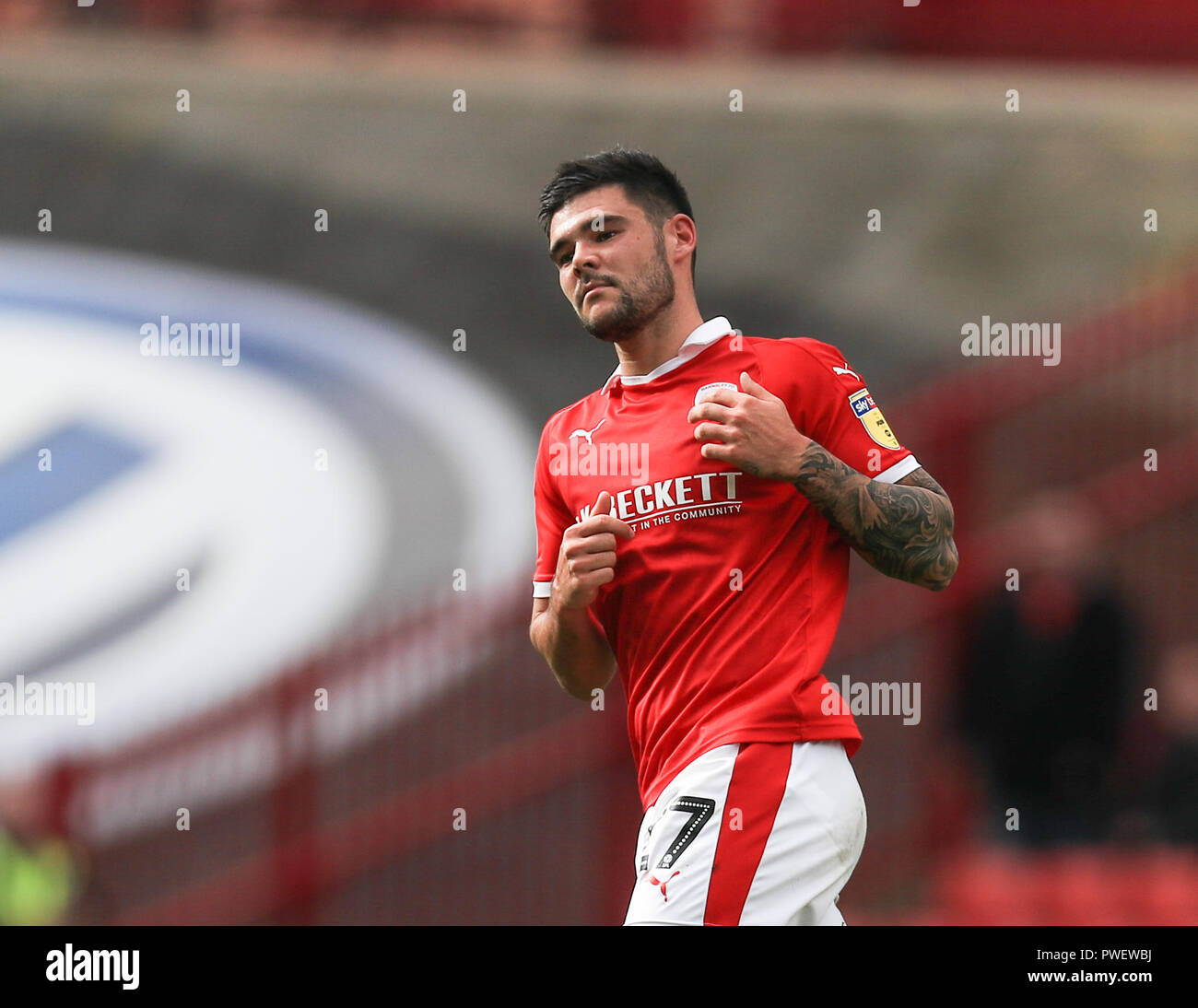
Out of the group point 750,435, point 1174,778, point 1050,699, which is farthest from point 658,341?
point 1174,778

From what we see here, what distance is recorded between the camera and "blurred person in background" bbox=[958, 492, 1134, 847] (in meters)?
6.46

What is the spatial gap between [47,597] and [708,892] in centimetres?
865

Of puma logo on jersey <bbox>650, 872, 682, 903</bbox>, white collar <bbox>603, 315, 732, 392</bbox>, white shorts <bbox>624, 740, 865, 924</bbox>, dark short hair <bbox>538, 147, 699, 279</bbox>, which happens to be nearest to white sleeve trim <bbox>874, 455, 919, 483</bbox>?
white collar <bbox>603, 315, 732, 392</bbox>

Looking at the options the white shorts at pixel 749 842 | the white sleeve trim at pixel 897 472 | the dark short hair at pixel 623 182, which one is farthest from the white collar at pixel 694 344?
the white shorts at pixel 749 842

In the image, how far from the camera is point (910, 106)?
12.8m

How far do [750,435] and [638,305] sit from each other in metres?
0.55

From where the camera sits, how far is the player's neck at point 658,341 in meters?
3.56

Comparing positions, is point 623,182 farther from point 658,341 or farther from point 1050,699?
point 1050,699

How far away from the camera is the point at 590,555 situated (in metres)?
3.26

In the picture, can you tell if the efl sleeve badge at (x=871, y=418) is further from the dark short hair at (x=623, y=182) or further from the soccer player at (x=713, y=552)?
the dark short hair at (x=623, y=182)

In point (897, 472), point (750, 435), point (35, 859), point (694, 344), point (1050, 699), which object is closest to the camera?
point (750, 435)

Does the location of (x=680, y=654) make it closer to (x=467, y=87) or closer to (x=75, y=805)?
(x=75, y=805)

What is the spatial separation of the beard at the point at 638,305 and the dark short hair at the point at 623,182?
0.11 m

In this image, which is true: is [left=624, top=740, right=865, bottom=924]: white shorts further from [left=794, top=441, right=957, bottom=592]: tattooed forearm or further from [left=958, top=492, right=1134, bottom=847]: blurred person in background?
[left=958, top=492, right=1134, bottom=847]: blurred person in background
